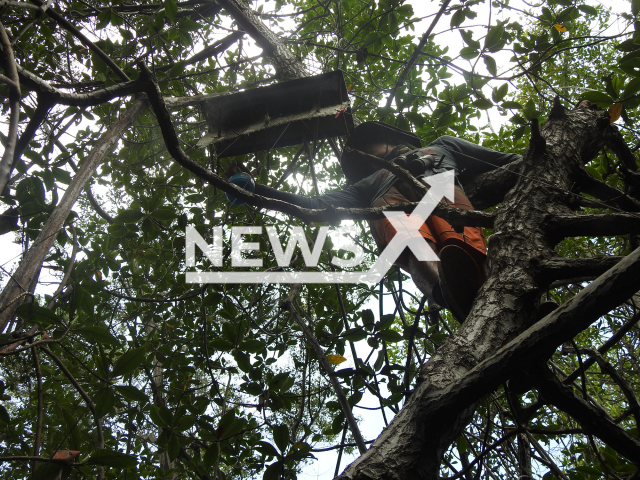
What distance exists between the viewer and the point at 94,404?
1.80 meters

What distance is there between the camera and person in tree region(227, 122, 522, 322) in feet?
4.82

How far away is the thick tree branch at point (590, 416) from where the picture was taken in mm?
1007

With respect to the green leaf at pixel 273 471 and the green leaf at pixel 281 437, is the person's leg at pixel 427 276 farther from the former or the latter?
the green leaf at pixel 273 471

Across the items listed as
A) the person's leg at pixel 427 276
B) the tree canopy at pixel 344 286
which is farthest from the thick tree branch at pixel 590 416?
the person's leg at pixel 427 276

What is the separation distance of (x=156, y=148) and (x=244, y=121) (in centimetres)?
192

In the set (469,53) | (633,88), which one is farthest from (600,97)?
(469,53)

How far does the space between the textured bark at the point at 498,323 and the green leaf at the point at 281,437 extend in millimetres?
989

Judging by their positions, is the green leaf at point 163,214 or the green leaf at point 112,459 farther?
the green leaf at point 163,214

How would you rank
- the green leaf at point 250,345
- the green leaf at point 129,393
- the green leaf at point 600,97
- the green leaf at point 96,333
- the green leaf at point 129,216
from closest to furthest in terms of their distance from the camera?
the green leaf at point 96,333 < the green leaf at point 129,393 < the green leaf at point 600,97 < the green leaf at point 250,345 < the green leaf at point 129,216

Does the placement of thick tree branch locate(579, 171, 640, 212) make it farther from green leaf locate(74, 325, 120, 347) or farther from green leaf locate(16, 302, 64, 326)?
green leaf locate(16, 302, 64, 326)

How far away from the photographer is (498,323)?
3.80 ft

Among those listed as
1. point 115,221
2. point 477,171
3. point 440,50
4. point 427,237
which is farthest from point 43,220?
point 440,50

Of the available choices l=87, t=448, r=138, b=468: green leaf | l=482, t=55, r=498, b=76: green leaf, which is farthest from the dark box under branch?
l=87, t=448, r=138, b=468: green leaf

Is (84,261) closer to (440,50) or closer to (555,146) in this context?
(555,146)
